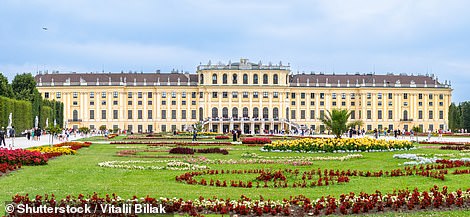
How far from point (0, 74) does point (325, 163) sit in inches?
1744

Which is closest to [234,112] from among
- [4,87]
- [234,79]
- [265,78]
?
[234,79]

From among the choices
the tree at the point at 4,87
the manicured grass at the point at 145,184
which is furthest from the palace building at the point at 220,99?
the manicured grass at the point at 145,184

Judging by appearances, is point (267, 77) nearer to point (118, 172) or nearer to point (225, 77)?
point (225, 77)

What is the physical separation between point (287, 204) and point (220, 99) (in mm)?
74924

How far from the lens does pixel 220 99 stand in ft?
279

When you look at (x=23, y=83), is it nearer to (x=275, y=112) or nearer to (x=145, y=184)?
(x=275, y=112)

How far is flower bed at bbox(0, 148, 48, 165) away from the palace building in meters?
63.2

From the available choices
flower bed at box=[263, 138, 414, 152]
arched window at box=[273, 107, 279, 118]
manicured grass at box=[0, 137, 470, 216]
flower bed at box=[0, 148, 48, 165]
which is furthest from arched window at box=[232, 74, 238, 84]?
manicured grass at box=[0, 137, 470, 216]

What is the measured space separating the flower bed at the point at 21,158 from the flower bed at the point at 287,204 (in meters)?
7.90

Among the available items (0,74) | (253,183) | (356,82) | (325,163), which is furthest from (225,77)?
(253,183)

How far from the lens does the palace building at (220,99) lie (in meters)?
84.4

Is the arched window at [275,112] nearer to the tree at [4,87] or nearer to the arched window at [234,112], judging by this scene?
the arched window at [234,112]

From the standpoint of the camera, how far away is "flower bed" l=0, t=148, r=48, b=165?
1773cm

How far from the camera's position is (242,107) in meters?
85.4
